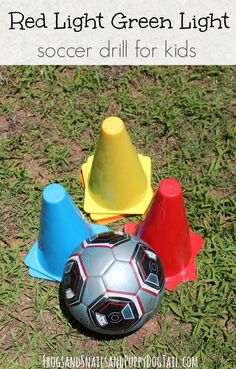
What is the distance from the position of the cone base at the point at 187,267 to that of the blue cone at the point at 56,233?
0.54 feet

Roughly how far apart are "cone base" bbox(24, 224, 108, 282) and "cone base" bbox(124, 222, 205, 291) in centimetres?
17

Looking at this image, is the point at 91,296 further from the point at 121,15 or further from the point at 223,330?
the point at 121,15

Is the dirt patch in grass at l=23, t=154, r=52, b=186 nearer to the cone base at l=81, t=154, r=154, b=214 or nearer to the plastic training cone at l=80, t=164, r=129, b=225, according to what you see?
the cone base at l=81, t=154, r=154, b=214

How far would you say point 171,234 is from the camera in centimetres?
344

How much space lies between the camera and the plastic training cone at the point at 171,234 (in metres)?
3.26

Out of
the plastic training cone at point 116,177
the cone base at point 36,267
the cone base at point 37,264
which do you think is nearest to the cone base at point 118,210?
the plastic training cone at point 116,177

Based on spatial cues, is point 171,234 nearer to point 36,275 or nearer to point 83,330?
point 83,330

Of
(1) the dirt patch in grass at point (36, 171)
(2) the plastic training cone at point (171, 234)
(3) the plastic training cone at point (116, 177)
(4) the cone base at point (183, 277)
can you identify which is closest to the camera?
(2) the plastic training cone at point (171, 234)

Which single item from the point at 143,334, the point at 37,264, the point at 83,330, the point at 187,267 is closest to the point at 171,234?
the point at 187,267

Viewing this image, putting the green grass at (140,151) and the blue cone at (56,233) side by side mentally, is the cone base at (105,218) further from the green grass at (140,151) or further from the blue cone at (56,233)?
the green grass at (140,151)

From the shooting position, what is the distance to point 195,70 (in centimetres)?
470

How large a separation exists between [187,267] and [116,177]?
2.12ft

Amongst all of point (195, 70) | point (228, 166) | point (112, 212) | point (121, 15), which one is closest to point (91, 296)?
point (112, 212)

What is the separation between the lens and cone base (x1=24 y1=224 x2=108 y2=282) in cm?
370
